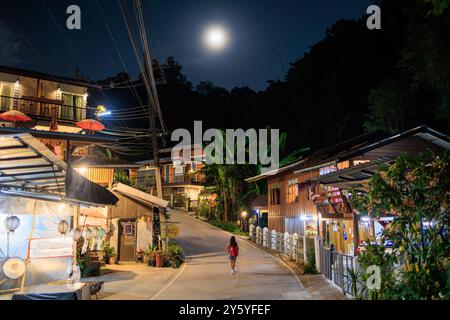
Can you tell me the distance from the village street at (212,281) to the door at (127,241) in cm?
204

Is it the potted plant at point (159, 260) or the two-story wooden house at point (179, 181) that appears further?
the two-story wooden house at point (179, 181)

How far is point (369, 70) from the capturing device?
3750 centimetres

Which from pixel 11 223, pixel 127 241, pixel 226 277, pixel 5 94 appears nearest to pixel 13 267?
pixel 11 223

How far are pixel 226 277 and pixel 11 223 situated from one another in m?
7.94

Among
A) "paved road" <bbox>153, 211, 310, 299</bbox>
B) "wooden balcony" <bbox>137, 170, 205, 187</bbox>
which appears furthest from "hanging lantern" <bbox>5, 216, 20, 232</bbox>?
"wooden balcony" <bbox>137, 170, 205, 187</bbox>

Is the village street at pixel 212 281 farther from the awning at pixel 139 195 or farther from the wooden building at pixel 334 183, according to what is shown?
the awning at pixel 139 195

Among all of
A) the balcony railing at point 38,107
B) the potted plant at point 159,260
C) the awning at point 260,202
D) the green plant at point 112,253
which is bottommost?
the potted plant at point 159,260

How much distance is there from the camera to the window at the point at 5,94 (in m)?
26.8

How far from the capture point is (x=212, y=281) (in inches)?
568

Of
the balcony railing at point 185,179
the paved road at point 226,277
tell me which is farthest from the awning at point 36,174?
the balcony railing at point 185,179

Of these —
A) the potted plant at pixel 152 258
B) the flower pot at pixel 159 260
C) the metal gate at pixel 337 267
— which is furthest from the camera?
the potted plant at pixel 152 258

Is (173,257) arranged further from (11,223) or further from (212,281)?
(11,223)
